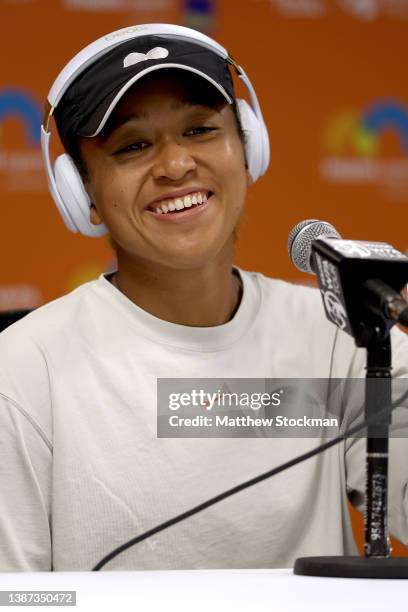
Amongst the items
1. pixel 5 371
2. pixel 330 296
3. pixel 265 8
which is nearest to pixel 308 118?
pixel 265 8

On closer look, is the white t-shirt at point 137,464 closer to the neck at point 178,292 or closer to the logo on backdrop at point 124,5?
the neck at point 178,292

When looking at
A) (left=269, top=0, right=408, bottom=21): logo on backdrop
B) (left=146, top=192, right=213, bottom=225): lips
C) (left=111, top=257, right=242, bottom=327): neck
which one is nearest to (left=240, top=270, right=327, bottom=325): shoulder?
(left=111, top=257, right=242, bottom=327): neck

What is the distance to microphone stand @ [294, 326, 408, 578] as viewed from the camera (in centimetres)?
95

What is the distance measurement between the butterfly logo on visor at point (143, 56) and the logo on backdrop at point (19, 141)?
61.2 inches

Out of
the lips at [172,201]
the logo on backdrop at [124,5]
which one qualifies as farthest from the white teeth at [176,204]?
the logo on backdrop at [124,5]

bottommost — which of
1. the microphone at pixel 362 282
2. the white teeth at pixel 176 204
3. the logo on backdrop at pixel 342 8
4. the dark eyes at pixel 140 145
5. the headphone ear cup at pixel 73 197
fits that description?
the microphone at pixel 362 282

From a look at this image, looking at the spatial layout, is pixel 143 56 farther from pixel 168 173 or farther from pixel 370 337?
pixel 370 337

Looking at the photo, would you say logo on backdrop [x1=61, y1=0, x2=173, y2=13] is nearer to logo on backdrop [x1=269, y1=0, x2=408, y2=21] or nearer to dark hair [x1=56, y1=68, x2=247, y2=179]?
logo on backdrop [x1=269, y1=0, x2=408, y2=21]

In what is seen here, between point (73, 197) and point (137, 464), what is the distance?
40 centimetres

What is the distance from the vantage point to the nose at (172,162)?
4.60ft

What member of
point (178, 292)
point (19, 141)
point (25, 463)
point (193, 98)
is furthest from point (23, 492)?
point (19, 141)

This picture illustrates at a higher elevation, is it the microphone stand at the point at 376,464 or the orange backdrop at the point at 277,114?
the orange backdrop at the point at 277,114

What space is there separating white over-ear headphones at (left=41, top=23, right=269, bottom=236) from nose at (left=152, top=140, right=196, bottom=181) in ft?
0.47

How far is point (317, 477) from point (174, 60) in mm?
602
